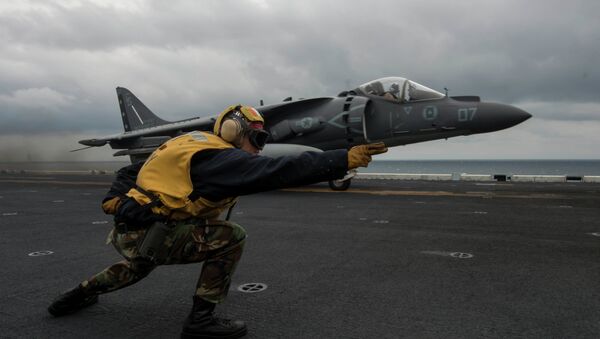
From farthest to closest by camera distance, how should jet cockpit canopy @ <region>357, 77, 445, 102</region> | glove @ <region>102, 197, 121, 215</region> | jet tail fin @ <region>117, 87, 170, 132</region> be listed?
jet tail fin @ <region>117, 87, 170, 132</region>, jet cockpit canopy @ <region>357, 77, 445, 102</region>, glove @ <region>102, 197, 121, 215</region>

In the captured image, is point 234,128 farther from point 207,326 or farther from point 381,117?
point 381,117

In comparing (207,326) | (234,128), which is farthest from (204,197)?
(207,326)

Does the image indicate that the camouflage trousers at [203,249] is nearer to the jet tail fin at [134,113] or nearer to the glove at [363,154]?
the glove at [363,154]

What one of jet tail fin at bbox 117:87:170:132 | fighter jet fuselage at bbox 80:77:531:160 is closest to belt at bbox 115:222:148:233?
fighter jet fuselage at bbox 80:77:531:160

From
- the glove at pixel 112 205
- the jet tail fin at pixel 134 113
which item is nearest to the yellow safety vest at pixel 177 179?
the glove at pixel 112 205

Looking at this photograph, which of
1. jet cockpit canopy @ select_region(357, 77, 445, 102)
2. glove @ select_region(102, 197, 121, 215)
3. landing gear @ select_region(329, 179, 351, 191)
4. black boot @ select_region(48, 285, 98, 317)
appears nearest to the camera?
glove @ select_region(102, 197, 121, 215)

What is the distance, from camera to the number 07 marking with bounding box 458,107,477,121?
12734 mm

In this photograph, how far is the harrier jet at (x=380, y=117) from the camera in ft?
41.7

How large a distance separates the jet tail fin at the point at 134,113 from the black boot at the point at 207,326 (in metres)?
22.8

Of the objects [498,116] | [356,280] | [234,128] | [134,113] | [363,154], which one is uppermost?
[134,113]

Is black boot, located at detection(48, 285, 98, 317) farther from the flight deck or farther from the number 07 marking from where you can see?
the number 07 marking

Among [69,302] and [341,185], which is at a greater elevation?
[341,185]

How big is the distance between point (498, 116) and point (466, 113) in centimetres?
92

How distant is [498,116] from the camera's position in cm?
1243
